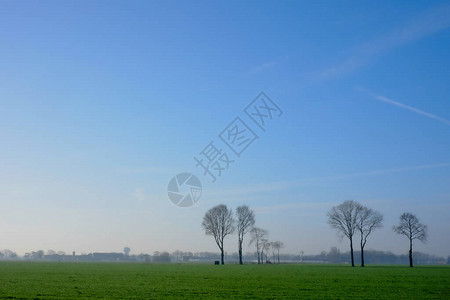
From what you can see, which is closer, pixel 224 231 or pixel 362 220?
pixel 362 220

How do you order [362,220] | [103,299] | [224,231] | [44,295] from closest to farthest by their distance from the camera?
1. [103,299]
2. [44,295]
3. [362,220]
4. [224,231]

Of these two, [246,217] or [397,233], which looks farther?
[246,217]

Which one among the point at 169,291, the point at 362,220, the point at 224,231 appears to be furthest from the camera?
the point at 224,231

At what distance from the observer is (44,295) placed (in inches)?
888

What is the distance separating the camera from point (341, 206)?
98.7m

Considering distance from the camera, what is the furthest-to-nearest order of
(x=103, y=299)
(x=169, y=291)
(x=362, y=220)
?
1. (x=362, y=220)
2. (x=169, y=291)
3. (x=103, y=299)

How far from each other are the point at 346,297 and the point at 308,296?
2128 mm

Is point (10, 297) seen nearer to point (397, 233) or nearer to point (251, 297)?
point (251, 297)

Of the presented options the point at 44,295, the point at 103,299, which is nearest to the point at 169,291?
the point at 103,299

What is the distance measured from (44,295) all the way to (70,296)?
159 cm

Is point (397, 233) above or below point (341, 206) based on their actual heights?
below

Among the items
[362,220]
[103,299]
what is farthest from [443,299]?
[362,220]

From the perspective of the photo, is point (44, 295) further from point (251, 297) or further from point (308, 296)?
point (308, 296)

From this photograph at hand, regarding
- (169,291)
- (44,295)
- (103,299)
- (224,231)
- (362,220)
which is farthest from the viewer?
(224,231)
